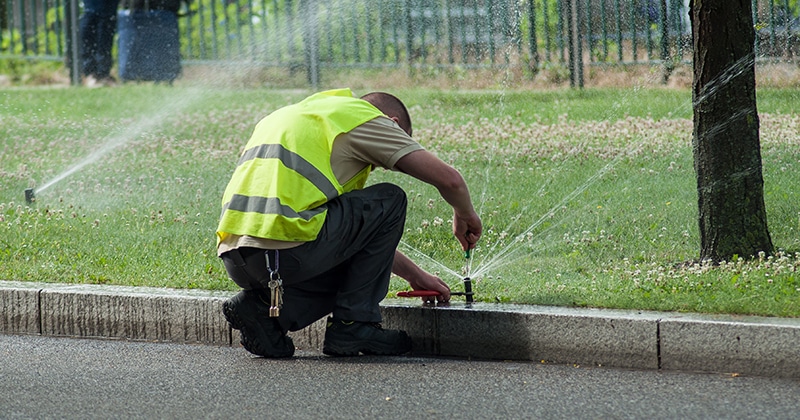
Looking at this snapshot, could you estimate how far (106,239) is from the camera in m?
7.51

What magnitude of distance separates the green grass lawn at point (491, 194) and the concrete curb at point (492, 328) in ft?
0.85

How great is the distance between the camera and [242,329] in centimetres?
528

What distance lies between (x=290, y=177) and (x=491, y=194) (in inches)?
138

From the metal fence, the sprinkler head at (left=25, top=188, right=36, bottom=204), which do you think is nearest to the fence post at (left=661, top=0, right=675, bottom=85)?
the metal fence

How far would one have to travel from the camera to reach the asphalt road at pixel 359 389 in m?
4.32

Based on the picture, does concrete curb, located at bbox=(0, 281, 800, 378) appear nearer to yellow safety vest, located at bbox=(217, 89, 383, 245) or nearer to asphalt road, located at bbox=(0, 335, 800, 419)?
asphalt road, located at bbox=(0, 335, 800, 419)

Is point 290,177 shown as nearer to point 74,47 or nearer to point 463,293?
point 463,293

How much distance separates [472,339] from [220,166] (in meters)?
5.29

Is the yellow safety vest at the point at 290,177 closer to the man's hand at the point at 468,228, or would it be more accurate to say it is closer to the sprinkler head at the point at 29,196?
the man's hand at the point at 468,228

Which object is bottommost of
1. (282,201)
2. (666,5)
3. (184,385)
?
(184,385)

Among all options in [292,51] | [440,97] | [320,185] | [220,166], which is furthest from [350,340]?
[292,51]

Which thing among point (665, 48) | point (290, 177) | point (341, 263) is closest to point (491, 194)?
point (341, 263)

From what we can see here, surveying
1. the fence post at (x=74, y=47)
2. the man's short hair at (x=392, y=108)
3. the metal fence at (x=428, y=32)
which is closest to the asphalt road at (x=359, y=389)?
the man's short hair at (x=392, y=108)

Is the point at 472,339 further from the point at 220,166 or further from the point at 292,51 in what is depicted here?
the point at 292,51
